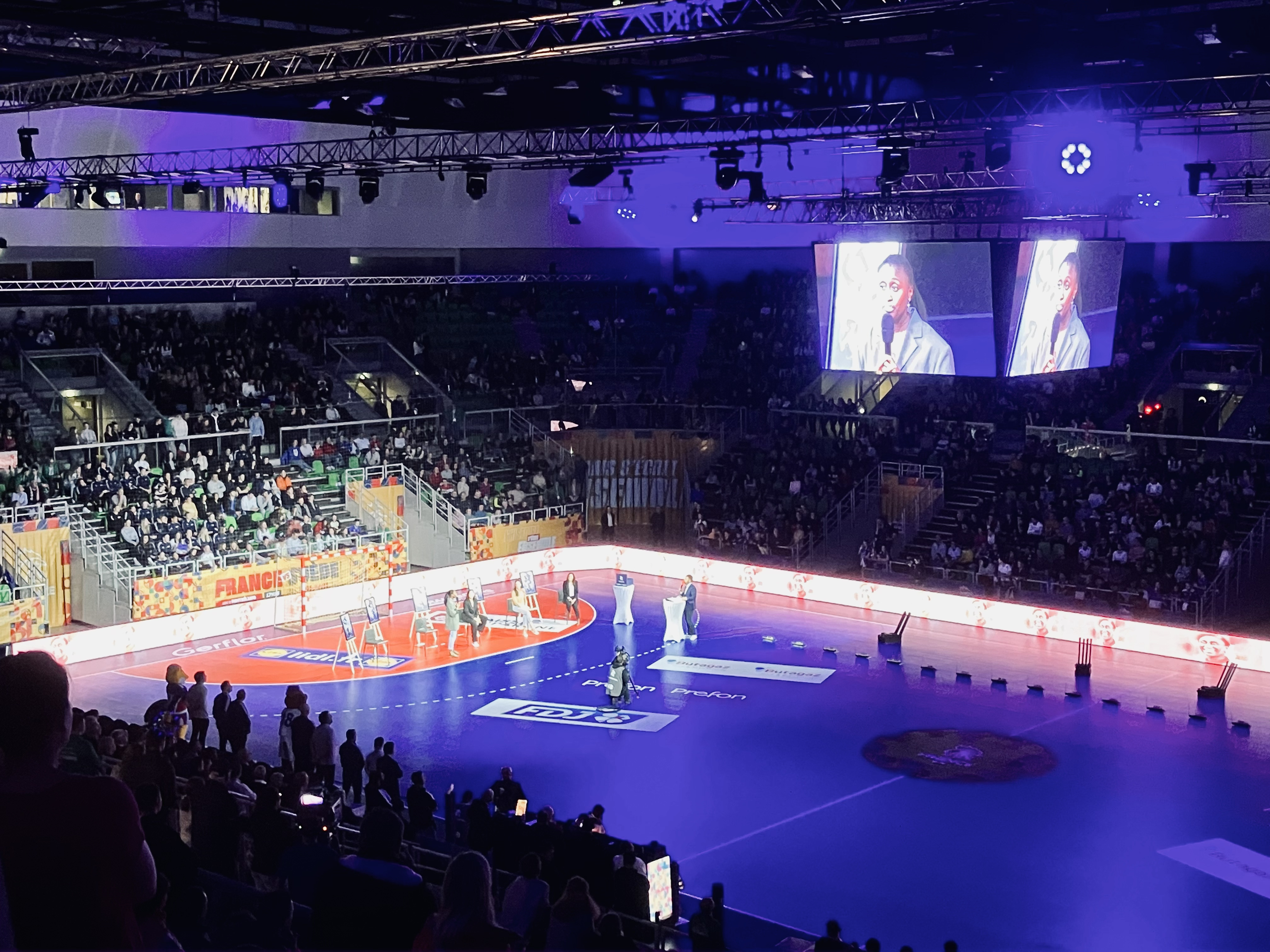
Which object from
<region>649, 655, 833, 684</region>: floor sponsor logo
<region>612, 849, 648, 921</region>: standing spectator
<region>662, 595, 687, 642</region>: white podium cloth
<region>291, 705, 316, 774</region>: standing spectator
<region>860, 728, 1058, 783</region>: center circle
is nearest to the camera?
<region>612, 849, 648, 921</region>: standing spectator

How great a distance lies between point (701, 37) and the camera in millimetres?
15266

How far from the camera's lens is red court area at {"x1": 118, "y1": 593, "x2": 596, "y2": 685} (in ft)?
81.4

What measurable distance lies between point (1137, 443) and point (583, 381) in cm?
1499

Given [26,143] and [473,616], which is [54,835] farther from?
[26,143]

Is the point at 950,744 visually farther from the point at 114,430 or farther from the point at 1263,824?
the point at 114,430

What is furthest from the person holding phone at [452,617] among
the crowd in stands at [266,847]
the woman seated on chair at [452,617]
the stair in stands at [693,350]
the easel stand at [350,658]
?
the stair in stands at [693,350]

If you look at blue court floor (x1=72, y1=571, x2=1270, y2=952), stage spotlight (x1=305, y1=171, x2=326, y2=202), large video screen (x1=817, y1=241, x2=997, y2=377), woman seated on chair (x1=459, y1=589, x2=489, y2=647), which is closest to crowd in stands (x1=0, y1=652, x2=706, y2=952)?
blue court floor (x1=72, y1=571, x2=1270, y2=952)

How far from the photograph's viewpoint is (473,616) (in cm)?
2681

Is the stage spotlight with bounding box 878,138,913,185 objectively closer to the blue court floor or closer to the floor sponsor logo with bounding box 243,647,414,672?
the blue court floor

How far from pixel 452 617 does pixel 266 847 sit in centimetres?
1411

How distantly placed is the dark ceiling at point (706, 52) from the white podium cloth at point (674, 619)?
9002 mm

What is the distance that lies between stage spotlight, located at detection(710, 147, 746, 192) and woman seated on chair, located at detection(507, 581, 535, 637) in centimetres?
863

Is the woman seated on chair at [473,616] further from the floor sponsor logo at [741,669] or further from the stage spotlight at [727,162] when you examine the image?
the stage spotlight at [727,162]

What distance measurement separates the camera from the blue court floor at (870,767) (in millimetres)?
15016
